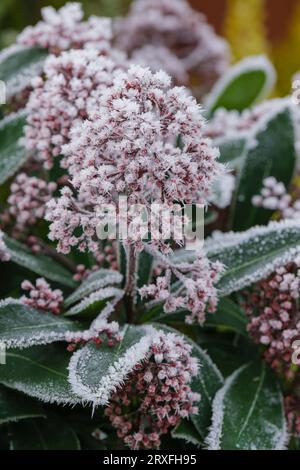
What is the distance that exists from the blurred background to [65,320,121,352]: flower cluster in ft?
4.75

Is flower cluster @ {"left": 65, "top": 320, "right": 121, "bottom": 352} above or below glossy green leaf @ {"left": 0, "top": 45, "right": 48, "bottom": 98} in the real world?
below

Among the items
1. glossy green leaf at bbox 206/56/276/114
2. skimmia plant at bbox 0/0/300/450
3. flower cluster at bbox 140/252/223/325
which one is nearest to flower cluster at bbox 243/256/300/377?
skimmia plant at bbox 0/0/300/450

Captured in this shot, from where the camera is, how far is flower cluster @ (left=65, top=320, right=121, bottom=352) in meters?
0.75

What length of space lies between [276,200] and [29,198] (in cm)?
38

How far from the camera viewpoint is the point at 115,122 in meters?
0.67

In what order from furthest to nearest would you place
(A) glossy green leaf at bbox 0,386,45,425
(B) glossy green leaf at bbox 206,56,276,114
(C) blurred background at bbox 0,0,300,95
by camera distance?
(C) blurred background at bbox 0,0,300,95 → (B) glossy green leaf at bbox 206,56,276,114 → (A) glossy green leaf at bbox 0,386,45,425

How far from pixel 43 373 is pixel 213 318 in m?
0.27

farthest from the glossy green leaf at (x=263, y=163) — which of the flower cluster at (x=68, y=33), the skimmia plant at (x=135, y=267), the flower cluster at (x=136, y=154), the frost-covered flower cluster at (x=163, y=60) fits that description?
the frost-covered flower cluster at (x=163, y=60)

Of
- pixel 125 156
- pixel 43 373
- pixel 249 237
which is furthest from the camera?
pixel 249 237

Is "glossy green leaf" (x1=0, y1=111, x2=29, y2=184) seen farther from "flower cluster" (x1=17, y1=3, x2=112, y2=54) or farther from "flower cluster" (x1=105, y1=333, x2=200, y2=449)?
"flower cluster" (x1=105, y1=333, x2=200, y2=449)

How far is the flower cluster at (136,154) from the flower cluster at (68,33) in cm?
36

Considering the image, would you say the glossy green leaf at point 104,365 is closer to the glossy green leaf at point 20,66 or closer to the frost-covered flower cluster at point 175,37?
the glossy green leaf at point 20,66
